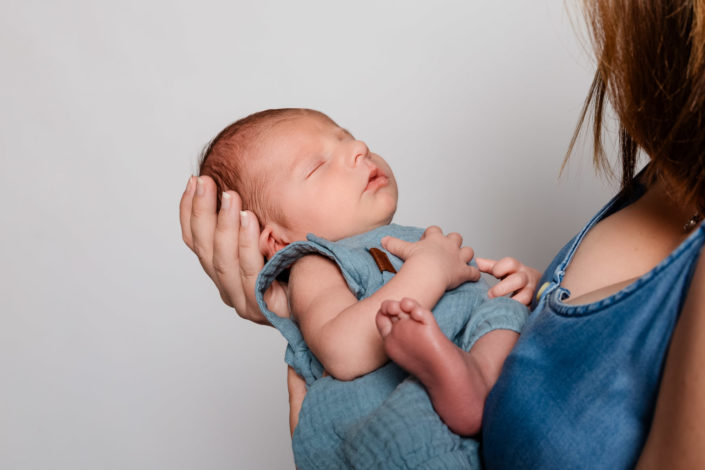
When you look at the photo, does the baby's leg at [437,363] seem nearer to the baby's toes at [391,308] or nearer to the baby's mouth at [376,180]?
the baby's toes at [391,308]

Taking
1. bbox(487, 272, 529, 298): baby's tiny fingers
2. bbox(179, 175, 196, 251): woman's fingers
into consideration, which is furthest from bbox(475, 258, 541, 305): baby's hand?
bbox(179, 175, 196, 251): woman's fingers

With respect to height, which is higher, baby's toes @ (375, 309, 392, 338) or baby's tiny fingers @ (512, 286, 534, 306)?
baby's toes @ (375, 309, 392, 338)

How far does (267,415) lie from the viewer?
98.7 inches

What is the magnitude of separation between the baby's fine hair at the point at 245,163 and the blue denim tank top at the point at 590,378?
0.64 m

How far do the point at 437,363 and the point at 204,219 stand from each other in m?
→ 0.68

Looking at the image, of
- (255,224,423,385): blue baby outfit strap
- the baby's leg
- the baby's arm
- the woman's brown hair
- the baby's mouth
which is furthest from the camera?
the baby's mouth

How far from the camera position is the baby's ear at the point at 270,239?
1386mm

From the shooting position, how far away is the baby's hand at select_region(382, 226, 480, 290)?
1.14 metres

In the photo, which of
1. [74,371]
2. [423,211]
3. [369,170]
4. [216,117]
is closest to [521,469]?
[369,170]

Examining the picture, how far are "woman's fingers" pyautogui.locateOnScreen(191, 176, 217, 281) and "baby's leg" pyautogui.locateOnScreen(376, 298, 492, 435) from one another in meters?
0.56

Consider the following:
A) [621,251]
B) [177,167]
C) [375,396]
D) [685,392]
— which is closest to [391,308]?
[375,396]

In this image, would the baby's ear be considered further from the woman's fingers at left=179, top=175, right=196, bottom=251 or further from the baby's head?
the woman's fingers at left=179, top=175, right=196, bottom=251

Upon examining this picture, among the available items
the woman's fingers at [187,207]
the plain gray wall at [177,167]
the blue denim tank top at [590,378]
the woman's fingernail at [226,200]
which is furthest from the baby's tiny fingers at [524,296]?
the plain gray wall at [177,167]

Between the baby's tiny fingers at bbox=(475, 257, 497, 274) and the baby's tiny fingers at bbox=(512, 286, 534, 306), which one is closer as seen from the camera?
the baby's tiny fingers at bbox=(512, 286, 534, 306)
